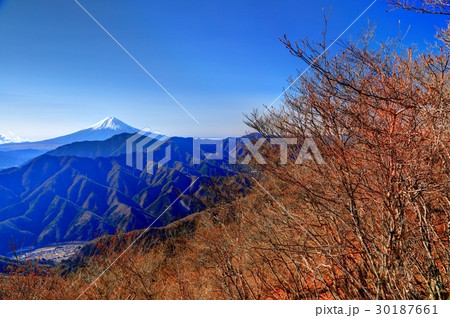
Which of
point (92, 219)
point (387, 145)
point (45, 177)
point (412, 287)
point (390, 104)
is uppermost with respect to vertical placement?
point (390, 104)

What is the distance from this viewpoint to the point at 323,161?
11.5 ft

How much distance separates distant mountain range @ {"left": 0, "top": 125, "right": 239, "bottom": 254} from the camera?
110438 millimetres

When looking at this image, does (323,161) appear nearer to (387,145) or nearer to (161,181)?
(387,145)

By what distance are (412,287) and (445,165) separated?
1.40 meters

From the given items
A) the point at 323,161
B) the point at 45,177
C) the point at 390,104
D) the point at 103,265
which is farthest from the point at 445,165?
the point at 45,177

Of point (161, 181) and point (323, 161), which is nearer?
point (323, 161)

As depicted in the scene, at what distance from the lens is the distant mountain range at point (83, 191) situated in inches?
4348

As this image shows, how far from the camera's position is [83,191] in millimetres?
149000
